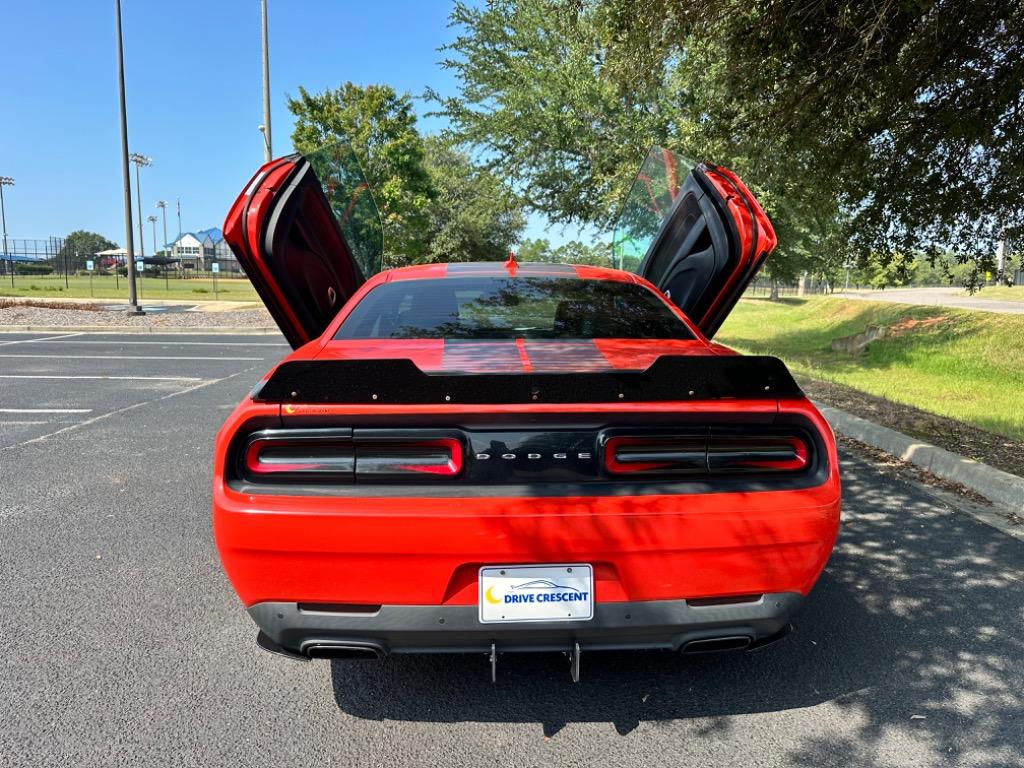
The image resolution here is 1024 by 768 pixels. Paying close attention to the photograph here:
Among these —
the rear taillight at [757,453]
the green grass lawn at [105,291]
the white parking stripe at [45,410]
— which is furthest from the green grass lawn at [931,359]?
the green grass lawn at [105,291]

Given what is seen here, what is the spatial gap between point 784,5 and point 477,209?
11001mm

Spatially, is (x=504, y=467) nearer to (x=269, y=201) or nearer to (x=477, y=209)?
(x=269, y=201)

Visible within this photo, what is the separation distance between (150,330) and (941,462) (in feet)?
55.8

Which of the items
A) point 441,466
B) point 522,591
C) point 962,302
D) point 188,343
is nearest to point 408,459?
point 441,466

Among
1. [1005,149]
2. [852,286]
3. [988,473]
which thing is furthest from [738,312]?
[852,286]

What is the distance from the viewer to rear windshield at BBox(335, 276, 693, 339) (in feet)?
10.0

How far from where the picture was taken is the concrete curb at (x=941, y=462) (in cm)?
462

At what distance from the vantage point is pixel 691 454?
7.18ft

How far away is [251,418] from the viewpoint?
2.09 meters

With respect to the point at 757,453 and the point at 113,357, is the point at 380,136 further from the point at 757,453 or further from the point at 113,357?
the point at 757,453

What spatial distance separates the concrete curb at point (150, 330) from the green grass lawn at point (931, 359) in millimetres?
11458

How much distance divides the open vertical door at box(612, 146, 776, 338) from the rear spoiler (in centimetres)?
184

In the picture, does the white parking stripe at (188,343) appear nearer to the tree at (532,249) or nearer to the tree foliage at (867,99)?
the tree foliage at (867,99)

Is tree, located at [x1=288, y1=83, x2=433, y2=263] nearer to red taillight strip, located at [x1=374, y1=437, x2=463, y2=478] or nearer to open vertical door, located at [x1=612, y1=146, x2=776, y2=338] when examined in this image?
open vertical door, located at [x1=612, y1=146, x2=776, y2=338]
